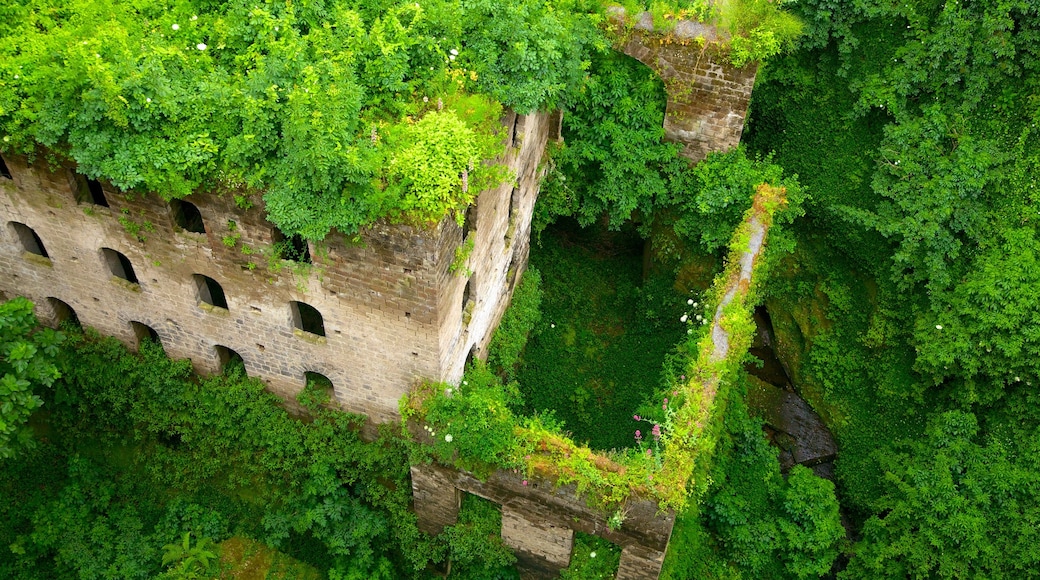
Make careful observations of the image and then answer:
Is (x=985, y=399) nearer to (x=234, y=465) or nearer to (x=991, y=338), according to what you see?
(x=991, y=338)

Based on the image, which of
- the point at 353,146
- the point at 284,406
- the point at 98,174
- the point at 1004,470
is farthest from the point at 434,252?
the point at 1004,470

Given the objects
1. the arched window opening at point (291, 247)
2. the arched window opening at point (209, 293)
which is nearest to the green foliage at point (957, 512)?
the arched window opening at point (291, 247)

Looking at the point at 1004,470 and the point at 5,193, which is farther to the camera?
the point at 1004,470

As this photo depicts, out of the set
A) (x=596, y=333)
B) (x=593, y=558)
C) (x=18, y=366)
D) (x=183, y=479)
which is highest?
(x=18, y=366)

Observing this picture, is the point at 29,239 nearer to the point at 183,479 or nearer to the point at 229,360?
the point at 229,360

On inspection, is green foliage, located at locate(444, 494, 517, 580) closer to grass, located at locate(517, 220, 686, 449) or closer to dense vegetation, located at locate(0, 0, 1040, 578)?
dense vegetation, located at locate(0, 0, 1040, 578)

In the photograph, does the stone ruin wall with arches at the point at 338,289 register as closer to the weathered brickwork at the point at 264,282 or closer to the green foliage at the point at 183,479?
the weathered brickwork at the point at 264,282

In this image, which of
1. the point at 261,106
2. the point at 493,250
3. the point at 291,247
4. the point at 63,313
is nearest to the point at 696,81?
the point at 493,250
